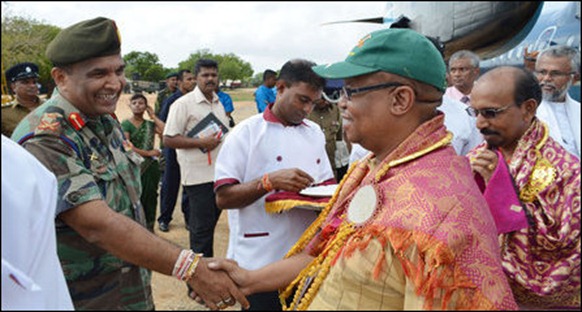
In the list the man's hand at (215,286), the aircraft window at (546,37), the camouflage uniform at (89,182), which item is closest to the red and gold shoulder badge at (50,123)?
the camouflage uniform at (89,182)

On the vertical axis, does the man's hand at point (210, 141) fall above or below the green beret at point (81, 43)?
below

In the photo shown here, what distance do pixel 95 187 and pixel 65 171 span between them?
0.14 m

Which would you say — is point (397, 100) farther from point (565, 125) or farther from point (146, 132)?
point (146, 132)

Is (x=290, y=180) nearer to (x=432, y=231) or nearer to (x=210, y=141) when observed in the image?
(x=432, y=231)

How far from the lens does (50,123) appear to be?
2.13 metres

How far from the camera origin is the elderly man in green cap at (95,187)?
6.80 feet

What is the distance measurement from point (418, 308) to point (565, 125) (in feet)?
9.34

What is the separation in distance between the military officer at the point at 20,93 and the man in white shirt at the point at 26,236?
521 centimetres

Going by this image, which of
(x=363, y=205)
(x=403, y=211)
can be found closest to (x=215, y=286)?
(x=363, y=205)

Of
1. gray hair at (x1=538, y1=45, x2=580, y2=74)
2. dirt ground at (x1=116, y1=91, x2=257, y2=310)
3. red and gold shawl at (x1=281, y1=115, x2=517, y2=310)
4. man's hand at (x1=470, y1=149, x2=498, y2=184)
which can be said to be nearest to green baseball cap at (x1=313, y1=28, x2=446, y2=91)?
red and gold shawl at (x1=281, y1=115, x2=517, y2=310)

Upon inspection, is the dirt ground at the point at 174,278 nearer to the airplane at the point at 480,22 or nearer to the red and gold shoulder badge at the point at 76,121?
the red and gold shoulder badge at the point at 76,121

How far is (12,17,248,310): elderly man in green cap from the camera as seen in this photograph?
6.80ft

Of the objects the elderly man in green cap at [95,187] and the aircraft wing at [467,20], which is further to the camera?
the aircraft wing at [467,20]

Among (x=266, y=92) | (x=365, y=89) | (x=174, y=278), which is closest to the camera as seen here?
(x=365, y=89)
